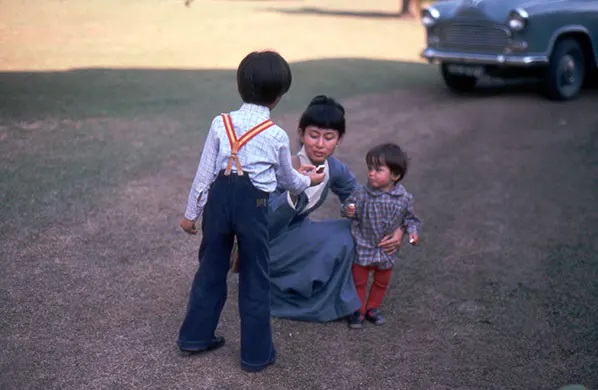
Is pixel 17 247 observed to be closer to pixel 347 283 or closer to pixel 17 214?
pixel 17 214

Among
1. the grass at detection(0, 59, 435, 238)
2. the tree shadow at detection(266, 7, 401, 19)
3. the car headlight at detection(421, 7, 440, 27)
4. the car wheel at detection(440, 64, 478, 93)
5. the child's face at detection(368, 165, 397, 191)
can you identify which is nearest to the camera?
the child's face at detection(368, 165, 397, 191)

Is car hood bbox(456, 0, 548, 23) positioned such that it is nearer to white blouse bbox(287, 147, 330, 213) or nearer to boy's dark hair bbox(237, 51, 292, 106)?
white blouse bbox(287, 147, 330, 213)

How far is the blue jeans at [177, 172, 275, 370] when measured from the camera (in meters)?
3.43

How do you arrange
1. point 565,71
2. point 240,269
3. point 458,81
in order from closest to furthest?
1. point 240,269
2. point 565,71
3. point 458,81

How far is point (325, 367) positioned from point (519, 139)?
5721mm

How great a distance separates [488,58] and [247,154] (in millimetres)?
7602

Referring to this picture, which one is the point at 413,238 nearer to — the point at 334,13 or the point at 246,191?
the point at 246,191

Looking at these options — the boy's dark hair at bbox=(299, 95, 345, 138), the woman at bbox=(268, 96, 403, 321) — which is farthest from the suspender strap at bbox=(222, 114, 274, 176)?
the woman at bbox=(268, 96, 403, 321)

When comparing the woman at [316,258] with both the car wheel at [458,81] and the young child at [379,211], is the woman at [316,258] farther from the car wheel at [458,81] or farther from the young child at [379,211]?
the car wheel at [458,81]

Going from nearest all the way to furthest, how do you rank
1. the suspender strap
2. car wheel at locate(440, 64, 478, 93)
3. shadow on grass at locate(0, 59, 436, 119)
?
the suspender strap, shadow on grass at locate(0, 59, 436, 119), car wheel at locate(440, 64, 478, 93)

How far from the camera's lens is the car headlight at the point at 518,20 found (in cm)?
995

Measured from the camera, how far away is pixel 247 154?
3.39 metres

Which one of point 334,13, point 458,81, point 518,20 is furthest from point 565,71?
point 334,13

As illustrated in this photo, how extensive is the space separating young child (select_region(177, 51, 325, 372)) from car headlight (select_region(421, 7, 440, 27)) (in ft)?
25.8
